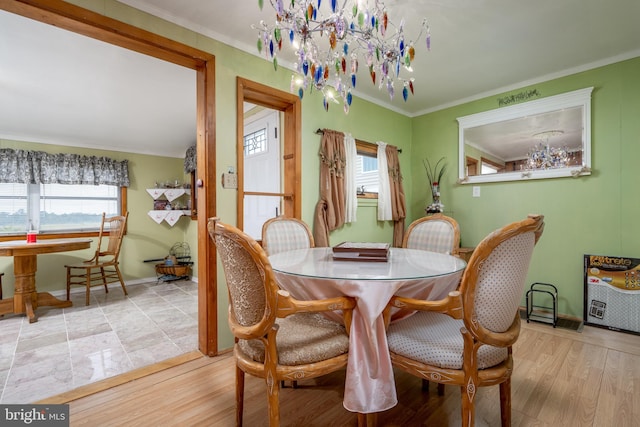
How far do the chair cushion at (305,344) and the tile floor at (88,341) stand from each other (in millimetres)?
1412

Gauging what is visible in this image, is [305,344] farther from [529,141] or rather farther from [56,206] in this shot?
[56,206]

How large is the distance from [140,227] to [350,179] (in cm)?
389

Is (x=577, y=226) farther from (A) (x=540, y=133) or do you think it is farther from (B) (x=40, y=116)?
(B) (x=40, y=116)

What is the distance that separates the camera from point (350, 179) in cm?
325

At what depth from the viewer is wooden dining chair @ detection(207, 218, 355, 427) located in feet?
3.69

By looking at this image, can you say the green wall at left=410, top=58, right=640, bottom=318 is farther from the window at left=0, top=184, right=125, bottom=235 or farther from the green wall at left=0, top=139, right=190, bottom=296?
the window at left=0, top=184, right=125, bottom=235

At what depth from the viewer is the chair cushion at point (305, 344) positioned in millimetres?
1198

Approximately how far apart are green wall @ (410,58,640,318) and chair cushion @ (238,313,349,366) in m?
2.78

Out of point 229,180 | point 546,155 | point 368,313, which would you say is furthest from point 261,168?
point 546,155

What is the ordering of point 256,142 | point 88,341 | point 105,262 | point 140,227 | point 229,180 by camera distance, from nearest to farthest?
1. point 229,180
2. point 88,341
3. point 256,142
4. point 105,262
5. point 140,227

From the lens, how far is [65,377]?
1.95 meters

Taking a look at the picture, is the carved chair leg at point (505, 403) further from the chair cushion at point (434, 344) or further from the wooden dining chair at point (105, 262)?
the wooden dining chair at point (105, 262)

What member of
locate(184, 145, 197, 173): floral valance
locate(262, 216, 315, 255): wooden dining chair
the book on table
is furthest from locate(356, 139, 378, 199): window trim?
locate(184, 145, 197, 173): floral valance

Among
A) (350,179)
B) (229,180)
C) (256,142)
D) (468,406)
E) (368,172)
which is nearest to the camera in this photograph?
(468,406)
